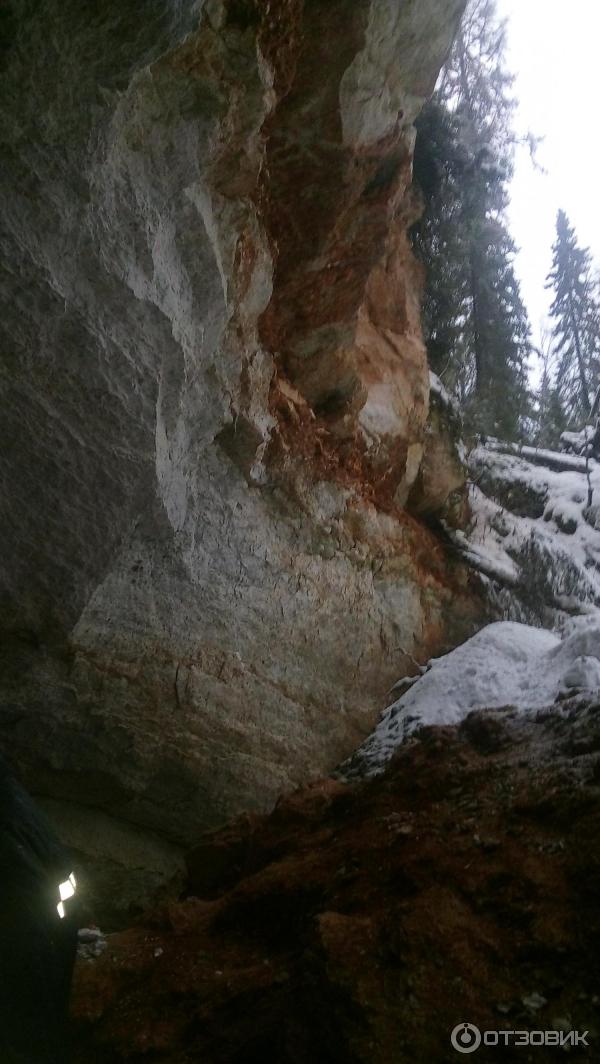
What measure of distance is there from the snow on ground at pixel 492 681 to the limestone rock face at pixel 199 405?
60 centimetres

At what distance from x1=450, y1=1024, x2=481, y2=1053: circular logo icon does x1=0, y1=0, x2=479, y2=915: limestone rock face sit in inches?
147

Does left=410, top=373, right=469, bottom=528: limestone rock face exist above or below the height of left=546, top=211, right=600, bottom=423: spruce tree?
below

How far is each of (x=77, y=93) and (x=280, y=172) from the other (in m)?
3.84

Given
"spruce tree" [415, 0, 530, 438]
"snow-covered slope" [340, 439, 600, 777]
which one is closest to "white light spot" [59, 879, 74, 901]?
"snow-covered slope" [340, 439, 600, 777]

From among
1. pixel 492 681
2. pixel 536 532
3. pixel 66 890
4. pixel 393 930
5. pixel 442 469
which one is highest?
pixel 442 469

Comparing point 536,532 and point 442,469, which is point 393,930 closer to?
point 442,469

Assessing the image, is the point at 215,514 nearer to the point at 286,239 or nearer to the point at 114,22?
the point at 286,239

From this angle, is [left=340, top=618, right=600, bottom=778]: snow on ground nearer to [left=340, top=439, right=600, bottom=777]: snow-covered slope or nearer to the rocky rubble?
[left=340, top=439, right=600, bottom=777]: snow-covered slope

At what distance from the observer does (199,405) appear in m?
6.48

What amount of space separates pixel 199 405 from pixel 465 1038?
17.5 ft

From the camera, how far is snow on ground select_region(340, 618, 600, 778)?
6.50m

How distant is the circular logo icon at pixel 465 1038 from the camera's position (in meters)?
2.97

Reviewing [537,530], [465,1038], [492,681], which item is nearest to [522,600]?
[537,530]

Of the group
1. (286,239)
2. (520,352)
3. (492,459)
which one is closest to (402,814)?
(286,239)
